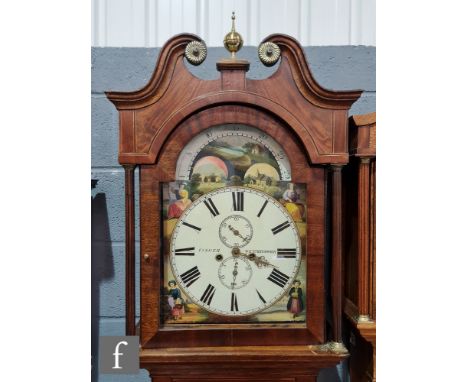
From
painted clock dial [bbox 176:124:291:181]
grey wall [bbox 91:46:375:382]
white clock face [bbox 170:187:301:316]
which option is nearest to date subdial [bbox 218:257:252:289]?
white clock face [bbox 170:187:301:316]

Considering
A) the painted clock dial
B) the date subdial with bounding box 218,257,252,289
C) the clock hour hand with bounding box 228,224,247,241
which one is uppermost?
the painted clock dial

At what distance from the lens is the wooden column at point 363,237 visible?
103cm

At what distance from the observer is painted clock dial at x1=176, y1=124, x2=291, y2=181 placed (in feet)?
3.23

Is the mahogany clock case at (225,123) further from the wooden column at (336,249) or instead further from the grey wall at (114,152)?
the grey wall at (114,152)

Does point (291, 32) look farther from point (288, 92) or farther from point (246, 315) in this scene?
point (246, 315)

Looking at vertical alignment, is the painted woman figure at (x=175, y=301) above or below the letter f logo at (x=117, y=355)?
above

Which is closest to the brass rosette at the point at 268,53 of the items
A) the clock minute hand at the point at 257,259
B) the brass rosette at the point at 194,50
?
the brass rosette at the point at 194,50

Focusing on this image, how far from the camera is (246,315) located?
0.99 m

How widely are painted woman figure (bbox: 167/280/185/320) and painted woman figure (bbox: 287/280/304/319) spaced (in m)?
0.22

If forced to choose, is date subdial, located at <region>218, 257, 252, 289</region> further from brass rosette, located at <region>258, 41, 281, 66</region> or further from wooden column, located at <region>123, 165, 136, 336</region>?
brass rosette, located at <region>258, 41, 281, 66</region>

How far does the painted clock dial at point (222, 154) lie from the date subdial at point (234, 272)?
0.57 ft

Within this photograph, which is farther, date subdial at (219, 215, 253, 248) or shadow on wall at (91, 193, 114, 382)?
shadow on wall at (91, 193, 114, 382)

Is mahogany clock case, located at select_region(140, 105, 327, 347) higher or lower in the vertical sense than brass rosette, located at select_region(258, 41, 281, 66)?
lower
